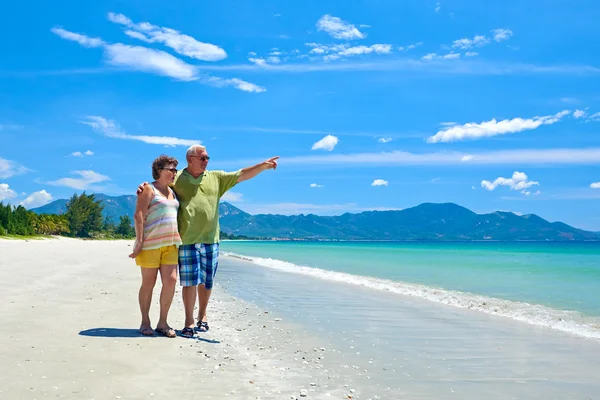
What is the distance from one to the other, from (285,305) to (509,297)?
6.89 m

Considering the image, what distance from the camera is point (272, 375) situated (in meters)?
4.73

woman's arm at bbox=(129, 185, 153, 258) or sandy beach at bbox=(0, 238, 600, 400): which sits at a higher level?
woman's arm at bbox=(129, 185, 153, 258)

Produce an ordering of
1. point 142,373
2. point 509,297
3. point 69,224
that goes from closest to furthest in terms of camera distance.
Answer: point 142,373
point 509,297
point 69,224

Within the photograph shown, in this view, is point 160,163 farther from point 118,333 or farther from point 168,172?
point 118,333

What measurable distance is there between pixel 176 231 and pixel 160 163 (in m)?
0.80

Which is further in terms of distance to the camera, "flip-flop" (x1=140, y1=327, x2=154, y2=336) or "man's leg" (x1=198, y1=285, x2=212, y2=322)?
"man's leg" (x1=198, y1=285, x2=212, y2=322)

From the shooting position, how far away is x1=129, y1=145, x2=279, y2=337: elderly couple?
6.11 meters

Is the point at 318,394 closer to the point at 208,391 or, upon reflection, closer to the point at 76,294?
the point at 208,391

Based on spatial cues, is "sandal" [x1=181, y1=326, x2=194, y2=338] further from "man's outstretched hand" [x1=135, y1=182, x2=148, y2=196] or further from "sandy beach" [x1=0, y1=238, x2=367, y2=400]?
"man's outstretched hand" [x1=135, y1=182, x2=148, y2=196]

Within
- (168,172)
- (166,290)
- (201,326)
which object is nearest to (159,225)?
(168,172)

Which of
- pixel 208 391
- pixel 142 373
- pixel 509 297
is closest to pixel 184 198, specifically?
pixel 142 373

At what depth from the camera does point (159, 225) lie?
6.09m

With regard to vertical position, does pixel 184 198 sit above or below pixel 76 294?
above

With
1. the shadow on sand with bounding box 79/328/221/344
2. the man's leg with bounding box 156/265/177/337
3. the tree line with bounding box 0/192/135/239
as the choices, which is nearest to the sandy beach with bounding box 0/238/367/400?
the shadow on sand with bounding box 79/328/221/344
